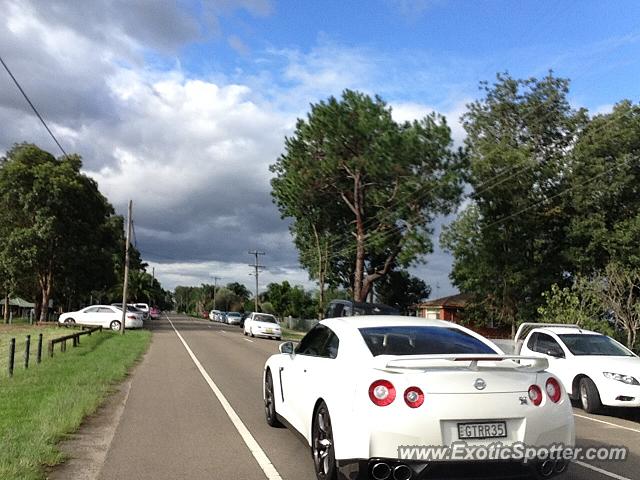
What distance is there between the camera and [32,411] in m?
9.09

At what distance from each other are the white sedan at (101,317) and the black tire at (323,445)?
33803 millimetres

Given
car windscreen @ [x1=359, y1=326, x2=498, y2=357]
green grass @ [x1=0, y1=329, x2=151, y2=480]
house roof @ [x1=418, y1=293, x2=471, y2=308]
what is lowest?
green grass @ [x1=0, y1=329, x2=151, y2=480]

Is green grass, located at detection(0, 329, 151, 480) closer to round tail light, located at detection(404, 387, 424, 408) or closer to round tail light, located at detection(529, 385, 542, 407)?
round tail light, located at detection(404, 387, 424, 408)

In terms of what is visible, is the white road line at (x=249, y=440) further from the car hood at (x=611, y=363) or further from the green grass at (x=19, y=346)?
the car hood at (x=611, y=363)

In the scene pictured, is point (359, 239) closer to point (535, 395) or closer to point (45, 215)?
point (45, 215)

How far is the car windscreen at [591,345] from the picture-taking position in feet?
40.0

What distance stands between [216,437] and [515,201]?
36050 millimetres

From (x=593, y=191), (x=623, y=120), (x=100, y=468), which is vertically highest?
(x=623, y=120)

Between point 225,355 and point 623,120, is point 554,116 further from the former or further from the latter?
point 225,355

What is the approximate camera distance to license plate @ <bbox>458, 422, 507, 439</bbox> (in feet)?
16.4

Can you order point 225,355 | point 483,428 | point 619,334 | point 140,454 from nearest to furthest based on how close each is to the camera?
point 483,428
point 140,454
point 225,355
point 619,334

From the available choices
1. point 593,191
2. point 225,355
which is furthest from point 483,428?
point 593,191

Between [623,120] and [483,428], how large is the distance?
3701 centimetres

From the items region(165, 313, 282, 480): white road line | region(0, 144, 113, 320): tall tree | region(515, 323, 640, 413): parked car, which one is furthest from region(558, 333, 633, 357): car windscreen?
region(0, 144, 113, 320): tall tree
